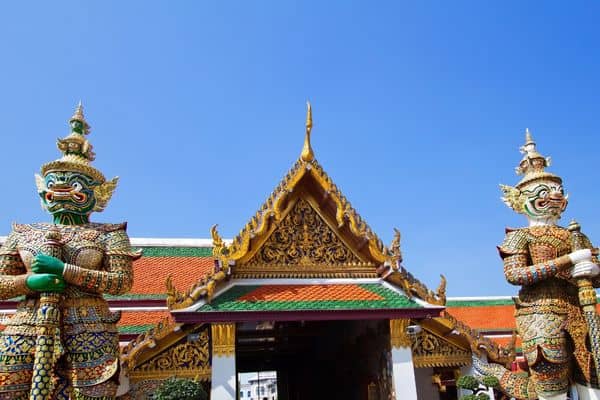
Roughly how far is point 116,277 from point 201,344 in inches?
57.3

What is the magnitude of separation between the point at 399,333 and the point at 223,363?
2300mm

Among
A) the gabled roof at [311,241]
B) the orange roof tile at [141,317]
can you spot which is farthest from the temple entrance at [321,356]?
the orange roof tile at [141,317]

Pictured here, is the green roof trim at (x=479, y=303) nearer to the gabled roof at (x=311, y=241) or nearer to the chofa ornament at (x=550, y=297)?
the chofa ornament at (x=550, y=297)

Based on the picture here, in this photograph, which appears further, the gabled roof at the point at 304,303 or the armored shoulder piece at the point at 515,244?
the armored shoulder piece at the point at 515,244

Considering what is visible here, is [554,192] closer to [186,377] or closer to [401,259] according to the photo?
[401,259]

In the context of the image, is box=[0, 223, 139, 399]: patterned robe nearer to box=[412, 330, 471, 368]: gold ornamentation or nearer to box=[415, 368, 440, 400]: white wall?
box=[412, 330, 471, 368]: gold ornamentation

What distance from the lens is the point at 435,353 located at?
664cm

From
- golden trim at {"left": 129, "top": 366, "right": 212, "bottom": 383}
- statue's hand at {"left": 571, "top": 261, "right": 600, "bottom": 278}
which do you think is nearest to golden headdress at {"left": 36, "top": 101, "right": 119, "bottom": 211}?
golden trim at {"left": 129, "top": 366, "right": 212, "bottom": 383}

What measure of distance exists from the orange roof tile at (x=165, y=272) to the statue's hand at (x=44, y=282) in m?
4.04

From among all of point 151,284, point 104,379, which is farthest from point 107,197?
point 151,284

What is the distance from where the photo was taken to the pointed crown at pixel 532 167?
6.52m

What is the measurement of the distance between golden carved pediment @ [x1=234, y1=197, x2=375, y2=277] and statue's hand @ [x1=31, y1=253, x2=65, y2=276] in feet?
7.34

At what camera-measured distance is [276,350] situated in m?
10.4

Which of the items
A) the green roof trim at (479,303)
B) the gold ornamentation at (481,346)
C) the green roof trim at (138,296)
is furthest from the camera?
the green roof trim at (479,303)
